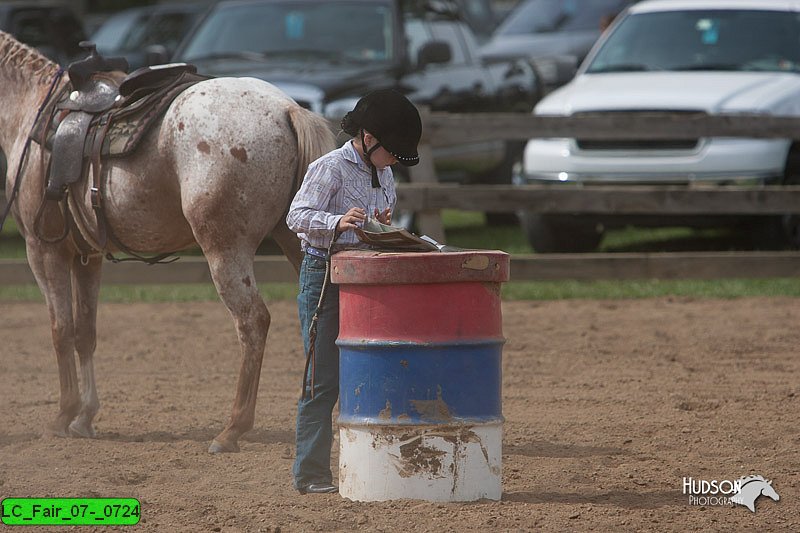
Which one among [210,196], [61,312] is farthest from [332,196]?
[61,312]

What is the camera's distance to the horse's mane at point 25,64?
666cm

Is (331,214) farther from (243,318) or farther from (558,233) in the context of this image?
(558,233)

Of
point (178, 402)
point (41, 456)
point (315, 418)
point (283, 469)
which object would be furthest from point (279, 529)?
point (178, 402)

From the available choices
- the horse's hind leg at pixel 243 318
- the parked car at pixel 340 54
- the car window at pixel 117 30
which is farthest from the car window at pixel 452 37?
the horse's hind leg at pixel 243 318

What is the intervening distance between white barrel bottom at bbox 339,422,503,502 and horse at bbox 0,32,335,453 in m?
1.33

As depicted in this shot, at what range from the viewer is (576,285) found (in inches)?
432

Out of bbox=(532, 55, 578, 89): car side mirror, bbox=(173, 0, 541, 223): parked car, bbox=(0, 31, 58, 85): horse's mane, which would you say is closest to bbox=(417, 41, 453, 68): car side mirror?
bbox=(173, 0, 541, 223): parked car

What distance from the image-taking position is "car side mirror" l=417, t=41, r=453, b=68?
450 inches

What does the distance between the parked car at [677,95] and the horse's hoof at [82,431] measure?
5737mm

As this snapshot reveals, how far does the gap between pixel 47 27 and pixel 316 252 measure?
474 inches

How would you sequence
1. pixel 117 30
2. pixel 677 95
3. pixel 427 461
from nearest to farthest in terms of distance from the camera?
1. pixel 427 461
2. pixel 677 95
3. pixel 117 30

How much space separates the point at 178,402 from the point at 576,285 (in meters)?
4.84

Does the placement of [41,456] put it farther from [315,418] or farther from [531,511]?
[531,511]

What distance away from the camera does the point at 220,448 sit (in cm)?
586
